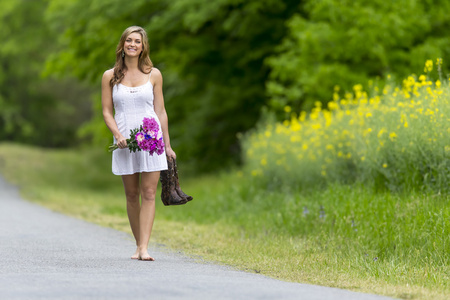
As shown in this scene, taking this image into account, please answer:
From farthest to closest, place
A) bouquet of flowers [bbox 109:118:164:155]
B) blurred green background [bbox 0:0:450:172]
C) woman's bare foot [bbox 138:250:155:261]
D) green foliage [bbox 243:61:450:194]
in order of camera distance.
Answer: blurred green background [bbox 0:0:450:172] < green foliage [bbox 243:61:450:194] < woman's bare foot [bbox 138:250:155:261] < bouquet of flowers [bbox 109:118:164:155]

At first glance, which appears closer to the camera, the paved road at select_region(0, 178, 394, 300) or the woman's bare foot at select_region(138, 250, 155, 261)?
the paved road at select_region(0, 178, 394, 300)

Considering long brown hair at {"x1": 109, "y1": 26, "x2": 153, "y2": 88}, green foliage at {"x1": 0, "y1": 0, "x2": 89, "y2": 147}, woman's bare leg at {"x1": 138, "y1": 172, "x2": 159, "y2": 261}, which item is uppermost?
green foliage at {"x1": 0, "y1": 0, "x2": 89, "y2": 147}

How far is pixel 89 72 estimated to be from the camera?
20.7 metres

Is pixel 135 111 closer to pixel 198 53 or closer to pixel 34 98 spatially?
pixel 198 53

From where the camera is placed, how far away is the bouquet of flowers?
6.75m

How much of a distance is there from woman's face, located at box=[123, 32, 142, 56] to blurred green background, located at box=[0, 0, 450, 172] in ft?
25.3

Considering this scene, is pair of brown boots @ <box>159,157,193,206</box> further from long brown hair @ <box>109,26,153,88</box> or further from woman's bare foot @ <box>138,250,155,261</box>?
long brown hair @ <box>109,26,153,88</box>

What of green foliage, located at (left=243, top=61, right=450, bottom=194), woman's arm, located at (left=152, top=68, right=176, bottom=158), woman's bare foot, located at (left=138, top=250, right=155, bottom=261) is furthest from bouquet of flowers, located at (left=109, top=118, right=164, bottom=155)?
green foliage, located at (left=243, top=61, right=450, bottom=194)

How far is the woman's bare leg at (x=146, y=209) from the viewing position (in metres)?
6.94

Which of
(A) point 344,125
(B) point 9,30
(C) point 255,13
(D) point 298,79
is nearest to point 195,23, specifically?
(C) point 255,13

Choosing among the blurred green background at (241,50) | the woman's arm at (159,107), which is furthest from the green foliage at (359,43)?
the woman's arm at (159,107)

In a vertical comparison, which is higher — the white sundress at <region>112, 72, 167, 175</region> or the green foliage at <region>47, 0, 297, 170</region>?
the green foliage at <region>47, 0, 297, 170</region>

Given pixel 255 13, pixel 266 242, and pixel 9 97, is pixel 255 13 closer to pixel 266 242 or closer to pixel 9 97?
pixel 266 242

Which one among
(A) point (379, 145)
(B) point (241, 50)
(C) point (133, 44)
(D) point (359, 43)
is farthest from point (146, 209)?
(B) point (241, 50)
